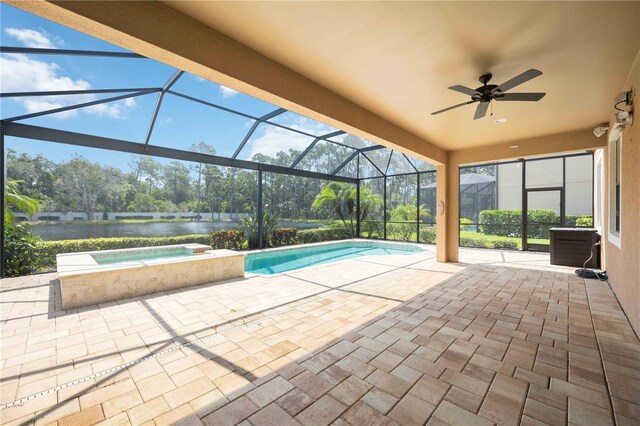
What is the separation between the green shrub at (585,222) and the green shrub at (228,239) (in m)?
10.8

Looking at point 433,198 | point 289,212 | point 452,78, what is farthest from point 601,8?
point 289,212

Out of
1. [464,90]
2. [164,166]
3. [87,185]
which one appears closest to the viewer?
[464,90]

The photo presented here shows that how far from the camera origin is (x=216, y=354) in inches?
105

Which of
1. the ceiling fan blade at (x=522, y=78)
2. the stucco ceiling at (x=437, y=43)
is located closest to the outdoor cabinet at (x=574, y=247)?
the stucco ceiling at (x=437, y=43)

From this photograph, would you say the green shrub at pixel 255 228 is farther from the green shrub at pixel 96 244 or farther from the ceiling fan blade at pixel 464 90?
the ceiling fan blade at pixel 464 90

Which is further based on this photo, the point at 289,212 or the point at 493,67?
the point at 289,212

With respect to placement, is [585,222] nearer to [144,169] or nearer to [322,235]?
[322,235]

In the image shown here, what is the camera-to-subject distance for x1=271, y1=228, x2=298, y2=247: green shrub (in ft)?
34.3

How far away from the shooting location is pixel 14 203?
570cm

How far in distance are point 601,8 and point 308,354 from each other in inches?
157

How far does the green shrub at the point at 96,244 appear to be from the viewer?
6219 millimetres

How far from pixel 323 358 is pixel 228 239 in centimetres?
760

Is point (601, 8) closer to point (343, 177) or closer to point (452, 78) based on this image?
point (452, 78)

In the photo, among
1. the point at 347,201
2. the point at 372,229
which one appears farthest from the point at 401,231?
the point at 347,201
